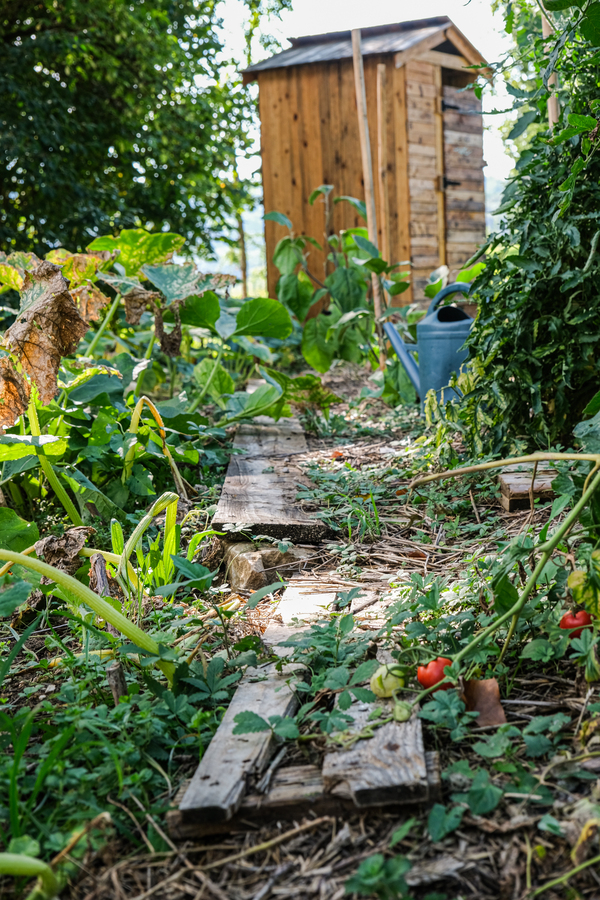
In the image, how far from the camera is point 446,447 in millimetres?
2137

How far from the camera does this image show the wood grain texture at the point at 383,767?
794 millimetres

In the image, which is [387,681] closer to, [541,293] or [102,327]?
[541,293]

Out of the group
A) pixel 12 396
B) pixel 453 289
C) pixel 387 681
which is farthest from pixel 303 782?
pixel 453 289

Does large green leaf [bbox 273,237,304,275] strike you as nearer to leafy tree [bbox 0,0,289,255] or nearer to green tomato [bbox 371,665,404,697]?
leafy tree [bbox 0,0,289,255]

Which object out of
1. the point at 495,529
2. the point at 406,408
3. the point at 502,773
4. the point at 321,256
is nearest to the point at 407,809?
the point at 502,773

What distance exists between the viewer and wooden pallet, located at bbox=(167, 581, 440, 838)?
0.80 meters

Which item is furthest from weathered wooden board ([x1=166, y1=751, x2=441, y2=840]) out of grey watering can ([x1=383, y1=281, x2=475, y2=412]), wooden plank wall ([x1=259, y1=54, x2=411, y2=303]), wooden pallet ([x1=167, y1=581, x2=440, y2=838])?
wooden plank wall ([x1=259, y1=54, x2=411, y2=303])

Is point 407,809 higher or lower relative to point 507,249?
lower

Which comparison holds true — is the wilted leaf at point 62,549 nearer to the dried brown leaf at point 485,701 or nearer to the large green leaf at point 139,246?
the dried brown leaf at point 485,701

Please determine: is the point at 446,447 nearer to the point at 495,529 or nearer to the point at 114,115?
the point at 495,529

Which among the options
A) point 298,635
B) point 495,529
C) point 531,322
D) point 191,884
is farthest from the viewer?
point 531,322

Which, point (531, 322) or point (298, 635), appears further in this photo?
point (531, 322)

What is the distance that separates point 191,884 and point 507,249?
1841 millimetres

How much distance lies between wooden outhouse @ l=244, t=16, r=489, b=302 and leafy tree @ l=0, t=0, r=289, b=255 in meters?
1.10
